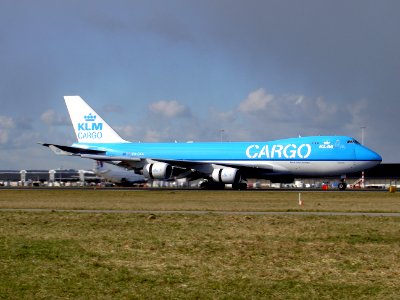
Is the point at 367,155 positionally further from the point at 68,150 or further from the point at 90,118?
the point at 90,118

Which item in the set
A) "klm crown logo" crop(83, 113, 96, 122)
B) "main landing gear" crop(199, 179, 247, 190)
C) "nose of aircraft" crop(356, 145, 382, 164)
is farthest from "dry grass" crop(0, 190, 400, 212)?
"klm crown logo" crop(83, 113, 96, 122)

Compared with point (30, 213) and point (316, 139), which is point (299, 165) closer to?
point (316, 139)

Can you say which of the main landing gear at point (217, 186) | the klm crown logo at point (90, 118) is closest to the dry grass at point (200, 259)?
the main landing gear at point (217, 186)

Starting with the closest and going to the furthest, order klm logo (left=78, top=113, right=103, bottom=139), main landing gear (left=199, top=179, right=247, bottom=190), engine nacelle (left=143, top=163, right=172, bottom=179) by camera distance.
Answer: engine nacelle (left=143, top=163, right=172, bottom=179), main landing gear (left=199, top=179, right=247, bottom=190), klm logo (left=78, top=113, right=103, bottom=139)

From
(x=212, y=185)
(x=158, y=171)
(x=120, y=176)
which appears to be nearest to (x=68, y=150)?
(x=158, y=171)

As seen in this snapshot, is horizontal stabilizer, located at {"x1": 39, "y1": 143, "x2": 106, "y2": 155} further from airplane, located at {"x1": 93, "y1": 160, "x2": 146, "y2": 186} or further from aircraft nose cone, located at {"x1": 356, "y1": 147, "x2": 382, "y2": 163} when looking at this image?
airplane, located at {"x1": 93, "y1": 160, "x2": 146, "y2": 186}

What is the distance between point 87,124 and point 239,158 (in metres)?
24.0

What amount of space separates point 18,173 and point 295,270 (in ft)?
583

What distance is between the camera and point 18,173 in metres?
185

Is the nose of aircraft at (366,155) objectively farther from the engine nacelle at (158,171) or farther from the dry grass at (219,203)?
the engine nacelle at (158,171)

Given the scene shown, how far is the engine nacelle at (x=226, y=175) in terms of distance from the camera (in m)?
68.4

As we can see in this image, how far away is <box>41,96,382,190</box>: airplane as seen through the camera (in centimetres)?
6688

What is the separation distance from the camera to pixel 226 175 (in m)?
68.6

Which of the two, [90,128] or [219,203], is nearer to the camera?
[219,203]
